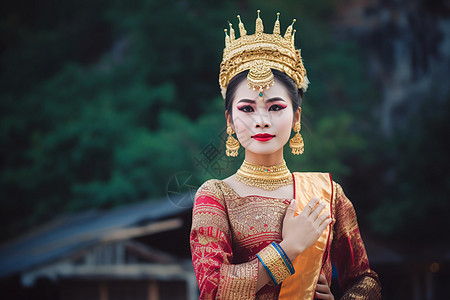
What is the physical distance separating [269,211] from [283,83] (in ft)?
2.20

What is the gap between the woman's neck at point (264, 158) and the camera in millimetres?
2982

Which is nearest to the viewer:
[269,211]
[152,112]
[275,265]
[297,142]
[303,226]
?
[275,265]

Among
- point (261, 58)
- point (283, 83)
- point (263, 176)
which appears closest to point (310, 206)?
point (263, 176)

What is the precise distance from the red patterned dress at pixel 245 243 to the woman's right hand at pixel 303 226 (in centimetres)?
7

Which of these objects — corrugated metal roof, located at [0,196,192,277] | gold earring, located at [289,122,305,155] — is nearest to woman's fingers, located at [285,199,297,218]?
gold earring, located at [289,122,305,155]

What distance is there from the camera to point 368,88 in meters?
17.3

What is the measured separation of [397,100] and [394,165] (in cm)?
287

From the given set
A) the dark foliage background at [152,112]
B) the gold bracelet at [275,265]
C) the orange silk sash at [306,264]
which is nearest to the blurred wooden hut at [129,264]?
→ the orange silk sash at [306,264]

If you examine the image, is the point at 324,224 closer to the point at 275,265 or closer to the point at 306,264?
the point at 306,264

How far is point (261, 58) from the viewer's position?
2969 millimetres

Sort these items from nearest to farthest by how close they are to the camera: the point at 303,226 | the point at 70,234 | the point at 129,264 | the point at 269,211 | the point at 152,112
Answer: the point at 303,226
the point at 269,211
the point at 129,264
the point at 70,234
the point at 152,112

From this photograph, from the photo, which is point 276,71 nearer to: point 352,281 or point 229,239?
point 229,239

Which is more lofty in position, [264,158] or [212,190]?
[264,158]

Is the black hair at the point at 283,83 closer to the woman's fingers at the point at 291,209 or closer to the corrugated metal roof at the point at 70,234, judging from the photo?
the woman's fingers at the point at 291,209
